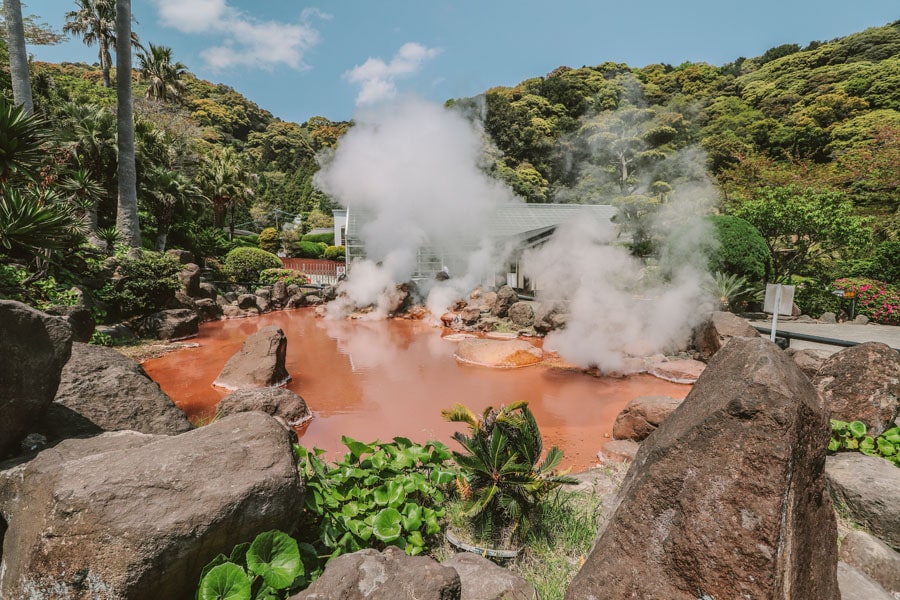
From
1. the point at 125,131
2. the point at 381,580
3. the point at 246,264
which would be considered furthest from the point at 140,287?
the point at 381,580

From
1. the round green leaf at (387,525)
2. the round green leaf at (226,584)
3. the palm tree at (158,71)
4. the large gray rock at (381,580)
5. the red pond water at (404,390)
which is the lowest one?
the red pond water at (404,390)

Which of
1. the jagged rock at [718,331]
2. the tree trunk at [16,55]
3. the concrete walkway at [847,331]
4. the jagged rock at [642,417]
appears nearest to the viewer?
the jagged rock at [642,417]

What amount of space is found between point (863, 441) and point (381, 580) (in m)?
4.92

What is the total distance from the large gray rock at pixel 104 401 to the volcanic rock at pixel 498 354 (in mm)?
7082

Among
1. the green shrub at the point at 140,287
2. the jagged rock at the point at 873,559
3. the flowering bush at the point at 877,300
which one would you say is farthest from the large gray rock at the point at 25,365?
the flowering bush at the point at 877,300

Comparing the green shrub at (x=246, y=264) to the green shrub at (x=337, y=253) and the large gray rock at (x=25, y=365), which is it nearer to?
the green shrub at (x=337, y=253)

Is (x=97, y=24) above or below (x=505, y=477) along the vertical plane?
above

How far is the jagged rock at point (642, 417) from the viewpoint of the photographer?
5.57 m

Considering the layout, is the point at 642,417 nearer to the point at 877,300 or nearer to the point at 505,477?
the point at 505,477

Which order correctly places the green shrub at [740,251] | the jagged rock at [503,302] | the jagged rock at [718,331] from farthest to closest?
the jagged rock at [503,302]
the green shrub at [740,251]
the jagged rock at [718,331]

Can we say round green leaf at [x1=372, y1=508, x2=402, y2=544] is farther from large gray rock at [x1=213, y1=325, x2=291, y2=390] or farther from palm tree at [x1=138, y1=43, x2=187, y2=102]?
palm tree at [x1=138, y1=43, x2=187, y2=102]

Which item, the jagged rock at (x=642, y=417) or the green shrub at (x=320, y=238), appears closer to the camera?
the jagged rock at (x=642, y=417)

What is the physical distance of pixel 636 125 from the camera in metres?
23.5

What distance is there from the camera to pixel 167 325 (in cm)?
1145
